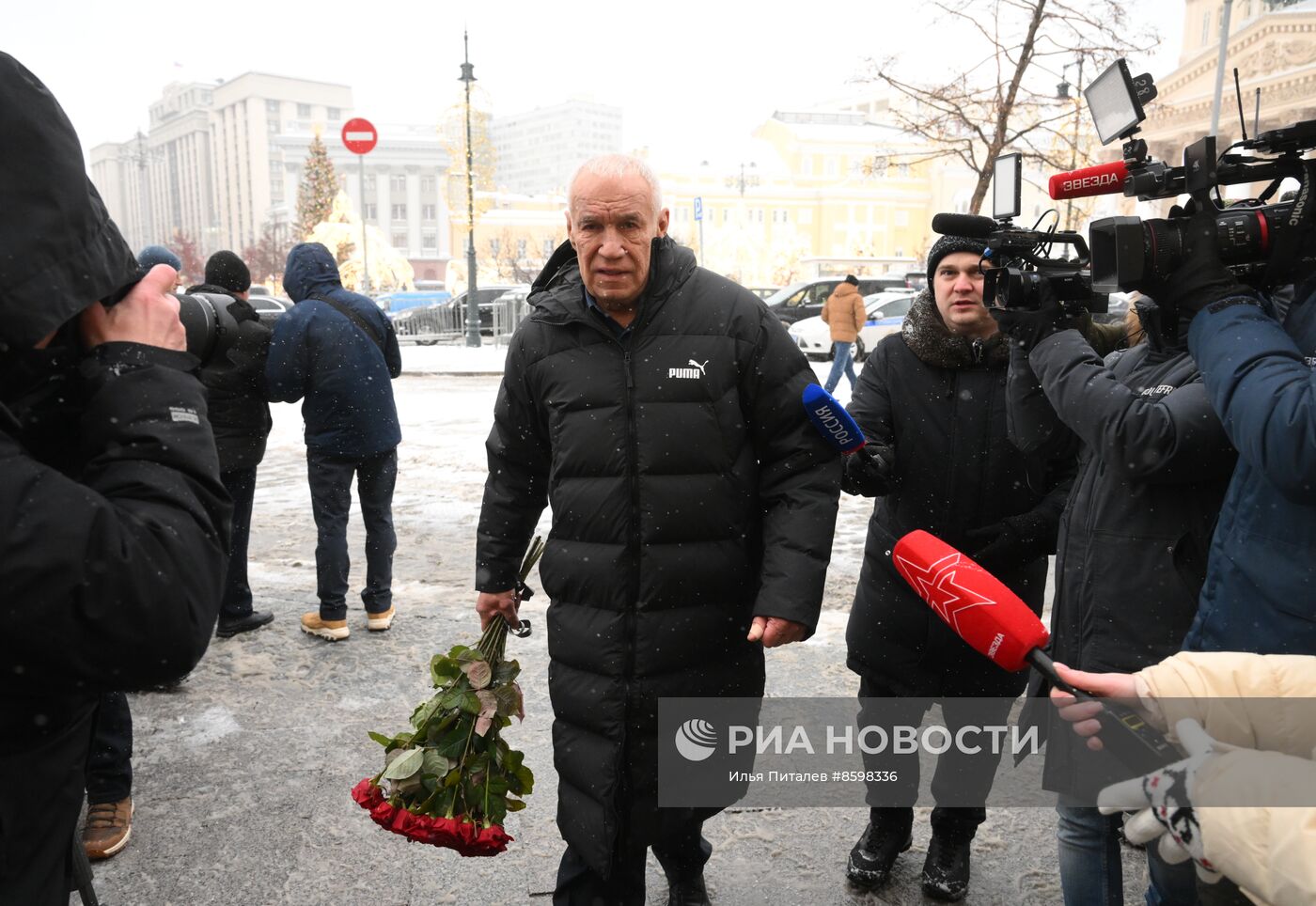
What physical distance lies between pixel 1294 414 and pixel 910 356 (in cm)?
142

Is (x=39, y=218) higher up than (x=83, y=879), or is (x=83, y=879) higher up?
(x=39, y=218)

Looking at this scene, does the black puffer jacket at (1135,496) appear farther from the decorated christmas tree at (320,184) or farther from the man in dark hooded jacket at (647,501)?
the decorated christmas tree at (320,184)

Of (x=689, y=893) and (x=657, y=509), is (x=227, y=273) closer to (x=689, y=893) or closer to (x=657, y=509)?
(x=657, y=509)

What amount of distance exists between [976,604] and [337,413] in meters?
3.77

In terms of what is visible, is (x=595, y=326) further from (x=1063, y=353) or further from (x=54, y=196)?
(x=54, y=196)

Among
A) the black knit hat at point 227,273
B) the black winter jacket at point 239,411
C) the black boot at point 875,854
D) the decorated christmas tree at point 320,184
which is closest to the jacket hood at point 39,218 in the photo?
the black boot at point 875,854

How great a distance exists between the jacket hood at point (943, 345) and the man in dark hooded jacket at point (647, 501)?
0.50 m

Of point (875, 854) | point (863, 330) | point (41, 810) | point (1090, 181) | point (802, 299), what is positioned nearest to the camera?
point (41, 810)

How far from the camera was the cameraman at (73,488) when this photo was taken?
3.81ft

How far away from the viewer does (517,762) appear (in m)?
2.45

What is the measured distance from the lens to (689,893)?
2732 millimetres

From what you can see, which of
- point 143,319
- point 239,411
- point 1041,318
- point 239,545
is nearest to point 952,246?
point 1041,318

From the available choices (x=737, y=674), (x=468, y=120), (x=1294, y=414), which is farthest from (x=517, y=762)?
(x=468, y=120)

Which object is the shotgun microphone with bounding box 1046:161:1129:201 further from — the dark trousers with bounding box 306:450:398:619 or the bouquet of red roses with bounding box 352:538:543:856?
the dark trousers with bounding box 306:450:398:619
